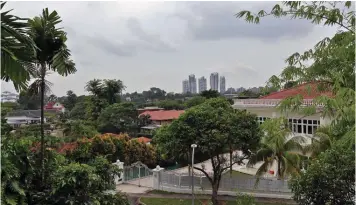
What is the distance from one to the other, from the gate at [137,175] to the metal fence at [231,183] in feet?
5.13

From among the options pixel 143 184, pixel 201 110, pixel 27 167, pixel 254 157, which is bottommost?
pixel 143 184

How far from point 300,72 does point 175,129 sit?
34.3ft

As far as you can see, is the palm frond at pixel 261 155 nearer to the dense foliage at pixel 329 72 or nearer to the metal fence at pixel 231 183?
the metal fence at pixel 231 183

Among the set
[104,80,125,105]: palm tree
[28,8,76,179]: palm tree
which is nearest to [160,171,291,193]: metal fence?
[28,8,76,179]: palm tree

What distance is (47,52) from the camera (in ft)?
20.8

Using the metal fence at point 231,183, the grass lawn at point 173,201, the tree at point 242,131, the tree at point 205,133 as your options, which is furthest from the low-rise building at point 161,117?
the tree at point 242,131

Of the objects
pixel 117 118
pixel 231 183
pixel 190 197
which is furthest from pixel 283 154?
pixel 117 118

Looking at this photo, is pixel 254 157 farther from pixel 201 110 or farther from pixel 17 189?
pixel 17 189

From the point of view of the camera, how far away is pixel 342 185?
885cm

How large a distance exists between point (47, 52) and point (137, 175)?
14.1 meters

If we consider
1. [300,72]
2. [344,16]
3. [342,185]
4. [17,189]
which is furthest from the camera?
[342,185]

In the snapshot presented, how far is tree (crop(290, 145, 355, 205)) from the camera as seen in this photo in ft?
28.9

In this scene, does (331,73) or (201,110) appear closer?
(331,73)

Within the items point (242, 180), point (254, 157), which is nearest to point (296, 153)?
point (254, 157)
